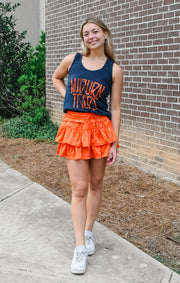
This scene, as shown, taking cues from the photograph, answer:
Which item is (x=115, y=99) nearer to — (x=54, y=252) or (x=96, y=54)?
(x=96, y=54)

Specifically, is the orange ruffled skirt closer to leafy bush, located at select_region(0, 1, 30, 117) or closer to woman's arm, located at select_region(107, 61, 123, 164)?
woman's arm, located at select_region(107, 61, 123, 164)

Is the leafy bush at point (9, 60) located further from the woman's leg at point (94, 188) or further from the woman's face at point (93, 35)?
the woman's face at point (93, 35)

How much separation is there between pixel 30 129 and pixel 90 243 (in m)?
5.56

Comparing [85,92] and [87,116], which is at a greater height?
[85,92]

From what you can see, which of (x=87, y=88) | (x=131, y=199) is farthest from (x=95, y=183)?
(x=131, y=199)

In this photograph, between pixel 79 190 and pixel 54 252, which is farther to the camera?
pixel 54 252

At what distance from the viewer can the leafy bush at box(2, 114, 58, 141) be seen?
8172 mm

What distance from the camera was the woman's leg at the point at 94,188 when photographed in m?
2.98

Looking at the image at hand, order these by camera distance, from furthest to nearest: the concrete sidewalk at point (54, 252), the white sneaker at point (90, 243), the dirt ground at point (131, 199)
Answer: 1. the dirt ground at point (131, 199)
2. the white sneaker at point (90, 243)
3. the concrete sidewalk at point (54, 252)

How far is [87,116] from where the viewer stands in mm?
2857

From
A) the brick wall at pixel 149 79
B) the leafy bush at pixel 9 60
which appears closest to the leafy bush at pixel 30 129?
the leafy bush at pixel 9 60

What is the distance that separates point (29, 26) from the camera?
1427cm

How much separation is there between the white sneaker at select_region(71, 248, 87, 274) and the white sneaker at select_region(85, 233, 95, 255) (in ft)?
0.51

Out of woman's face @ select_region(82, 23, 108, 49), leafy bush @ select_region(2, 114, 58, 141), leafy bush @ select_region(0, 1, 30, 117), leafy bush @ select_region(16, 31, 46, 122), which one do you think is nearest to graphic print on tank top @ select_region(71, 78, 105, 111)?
woman's face @ select_region(82, 23, 108, 49)
